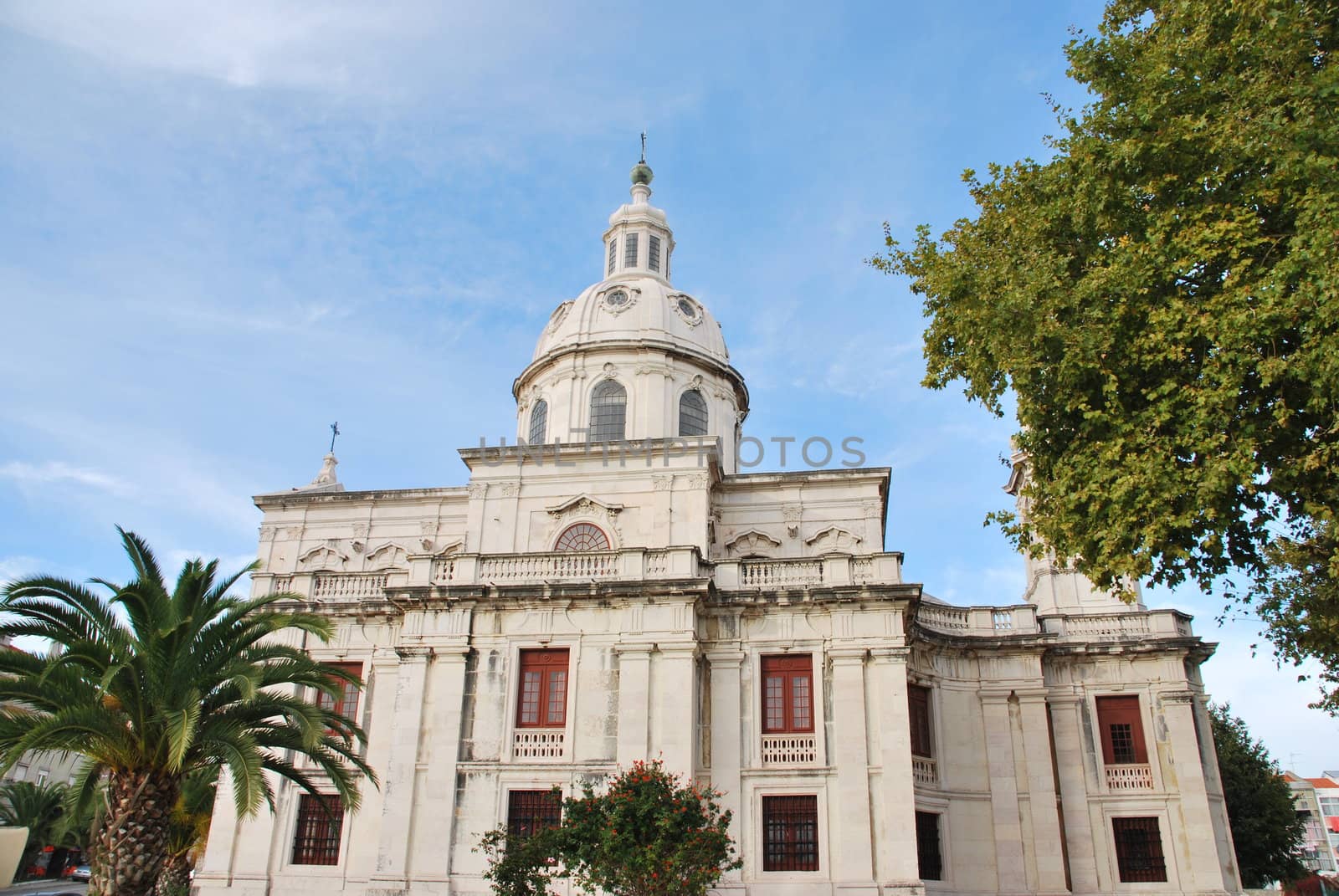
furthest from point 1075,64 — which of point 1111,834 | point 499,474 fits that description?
point 1111,834

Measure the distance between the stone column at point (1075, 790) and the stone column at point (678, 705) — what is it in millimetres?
11110

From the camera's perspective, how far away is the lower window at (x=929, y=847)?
1017 inches

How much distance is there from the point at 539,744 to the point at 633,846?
5798 mm

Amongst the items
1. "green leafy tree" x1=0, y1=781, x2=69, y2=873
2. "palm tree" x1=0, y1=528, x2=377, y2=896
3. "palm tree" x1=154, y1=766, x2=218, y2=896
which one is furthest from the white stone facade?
"green leafy tree" x1=0, y1=781, x2=69, y2=873

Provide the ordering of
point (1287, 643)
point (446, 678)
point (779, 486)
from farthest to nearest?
1. point (779, 486)
2. point (446, 678)
3. point (1287, 643)

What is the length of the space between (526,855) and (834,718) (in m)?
7.71

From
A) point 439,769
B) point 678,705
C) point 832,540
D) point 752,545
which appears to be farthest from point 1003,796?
point 439,769

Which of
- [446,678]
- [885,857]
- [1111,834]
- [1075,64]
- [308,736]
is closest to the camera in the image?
Answer: [1075,64]

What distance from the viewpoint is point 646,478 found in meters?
28.2

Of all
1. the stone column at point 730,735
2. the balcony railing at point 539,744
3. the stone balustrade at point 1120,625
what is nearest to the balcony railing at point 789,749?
the stone column at point 730,735

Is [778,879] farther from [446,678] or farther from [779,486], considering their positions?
[779,486]

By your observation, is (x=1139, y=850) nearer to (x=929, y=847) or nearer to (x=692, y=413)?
(x=929, y=847)

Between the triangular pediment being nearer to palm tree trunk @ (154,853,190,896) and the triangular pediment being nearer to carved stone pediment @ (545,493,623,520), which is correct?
carved stone pediment @ (545,493,623,520)

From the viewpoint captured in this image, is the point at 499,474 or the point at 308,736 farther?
the point at 499,474
